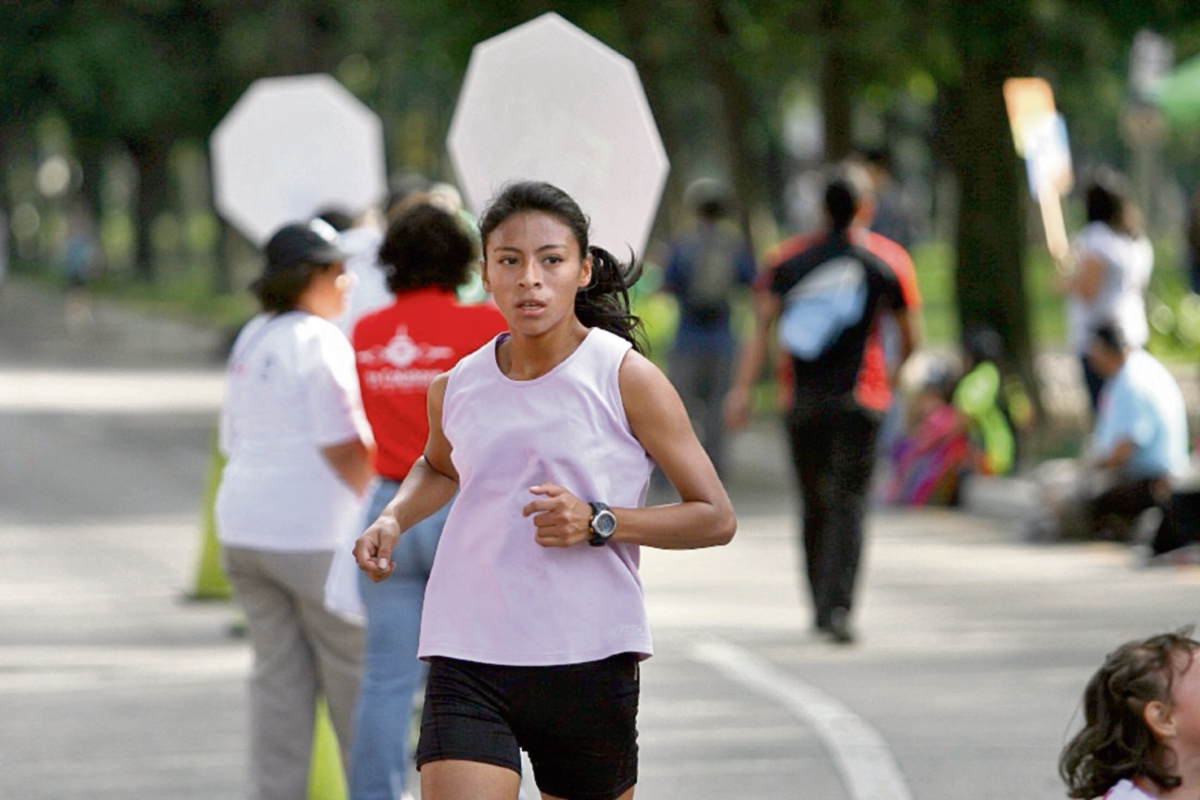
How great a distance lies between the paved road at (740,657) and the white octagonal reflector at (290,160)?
1.88 metres

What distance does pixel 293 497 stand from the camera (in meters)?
7.08

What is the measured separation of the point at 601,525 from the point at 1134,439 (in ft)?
32.0

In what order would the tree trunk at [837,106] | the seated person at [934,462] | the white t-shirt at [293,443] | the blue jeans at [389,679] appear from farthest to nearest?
the tree trunk at [837,106], the seated person at [934,462], the white t-shirt at [293,443], the blue jeans at [389,679]

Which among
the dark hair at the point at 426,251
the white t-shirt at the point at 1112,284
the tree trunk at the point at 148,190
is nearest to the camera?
the dark hair at the point at 426,251

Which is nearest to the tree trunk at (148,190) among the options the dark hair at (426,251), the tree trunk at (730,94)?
the tree trunk at (730,94)

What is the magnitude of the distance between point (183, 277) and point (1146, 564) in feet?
184

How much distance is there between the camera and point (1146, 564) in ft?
45.6

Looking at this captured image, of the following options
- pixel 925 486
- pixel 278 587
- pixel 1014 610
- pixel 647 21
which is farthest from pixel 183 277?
pixel 278 587

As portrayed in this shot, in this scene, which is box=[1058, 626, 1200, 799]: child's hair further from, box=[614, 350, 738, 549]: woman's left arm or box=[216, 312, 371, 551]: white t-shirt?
box=[216, 312, 371, 551]: white t-shirt

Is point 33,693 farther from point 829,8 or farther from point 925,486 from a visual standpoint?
point 829,8

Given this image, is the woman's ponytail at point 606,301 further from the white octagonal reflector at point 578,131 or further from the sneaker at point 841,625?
the sneaker at point 841,625

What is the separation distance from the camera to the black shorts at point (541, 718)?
4902 mm

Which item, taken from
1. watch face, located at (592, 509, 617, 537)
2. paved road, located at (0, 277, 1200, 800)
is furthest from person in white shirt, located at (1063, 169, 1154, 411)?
watch face, located at (592, 509, 617, 537)

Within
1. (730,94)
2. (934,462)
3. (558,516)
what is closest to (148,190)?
(730,94)
